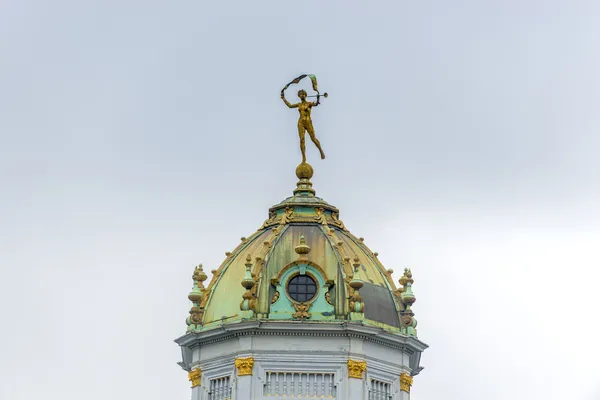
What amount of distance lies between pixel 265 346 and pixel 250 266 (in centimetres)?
391

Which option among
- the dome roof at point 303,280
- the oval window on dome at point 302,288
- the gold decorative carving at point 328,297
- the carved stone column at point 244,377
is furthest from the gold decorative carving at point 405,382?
the carved stone column at point 244,377

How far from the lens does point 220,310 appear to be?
372ft

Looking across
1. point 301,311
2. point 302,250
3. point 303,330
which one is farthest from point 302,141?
point 303,330

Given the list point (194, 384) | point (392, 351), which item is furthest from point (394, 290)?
point (194, 384)

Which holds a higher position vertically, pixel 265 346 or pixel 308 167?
pixel 308 167

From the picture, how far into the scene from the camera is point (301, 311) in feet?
366

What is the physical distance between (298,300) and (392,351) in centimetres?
494

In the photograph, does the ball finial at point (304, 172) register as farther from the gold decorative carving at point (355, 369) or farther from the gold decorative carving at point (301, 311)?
the gold decorative carving at point (355, 369)

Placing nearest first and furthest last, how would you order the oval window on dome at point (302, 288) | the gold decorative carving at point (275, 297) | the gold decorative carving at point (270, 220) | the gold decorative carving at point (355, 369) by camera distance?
the gold decorative carving at point (355, 369) → the gold decorative carving at point (275, 297) → the oval window on dome at point (302, 288) → the gold decorative carving at point (270, 220)

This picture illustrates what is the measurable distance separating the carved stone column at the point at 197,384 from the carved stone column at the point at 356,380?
6814 mm

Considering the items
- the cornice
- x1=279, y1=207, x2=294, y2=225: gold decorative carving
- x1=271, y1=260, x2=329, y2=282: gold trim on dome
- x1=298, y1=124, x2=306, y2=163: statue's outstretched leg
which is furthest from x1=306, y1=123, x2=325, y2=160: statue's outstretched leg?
the cornice

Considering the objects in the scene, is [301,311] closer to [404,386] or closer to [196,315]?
[196,315]

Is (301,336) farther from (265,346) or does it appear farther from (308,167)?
(308,167)

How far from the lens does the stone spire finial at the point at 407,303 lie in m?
114
